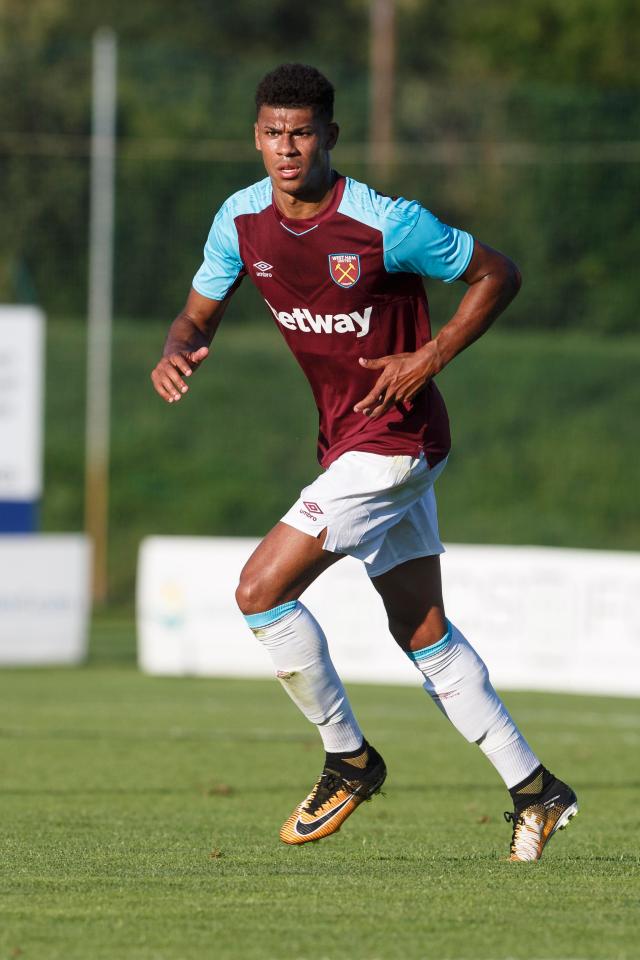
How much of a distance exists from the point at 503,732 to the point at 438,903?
4.01ft

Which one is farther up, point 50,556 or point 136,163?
point 136,163

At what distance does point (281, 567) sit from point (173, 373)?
0.76 meters

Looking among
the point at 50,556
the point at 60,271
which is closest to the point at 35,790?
the point at 50,556

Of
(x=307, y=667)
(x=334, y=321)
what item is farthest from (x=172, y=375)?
(x=307, y=667)

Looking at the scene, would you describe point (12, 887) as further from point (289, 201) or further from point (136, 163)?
point (136, 163)

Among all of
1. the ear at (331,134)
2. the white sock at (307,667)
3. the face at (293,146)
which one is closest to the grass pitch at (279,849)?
the white sock at (307,667)

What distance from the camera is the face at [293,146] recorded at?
5629mm

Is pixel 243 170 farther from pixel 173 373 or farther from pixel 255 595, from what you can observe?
pixel 255 595

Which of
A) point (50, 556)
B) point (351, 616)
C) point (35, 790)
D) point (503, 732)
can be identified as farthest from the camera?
point (50, 556)

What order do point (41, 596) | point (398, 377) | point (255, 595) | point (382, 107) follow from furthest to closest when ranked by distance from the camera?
1. point (382, 107)
2. point (41, 596)
3. point (255, 595)
4. point (398, 377)

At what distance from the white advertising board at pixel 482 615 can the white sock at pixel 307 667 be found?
26.6ft

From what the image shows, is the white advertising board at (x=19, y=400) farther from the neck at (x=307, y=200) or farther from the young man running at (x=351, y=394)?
the neck at (x=307, y=200)

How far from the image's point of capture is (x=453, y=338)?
220 inches

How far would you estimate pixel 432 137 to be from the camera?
25453mm
